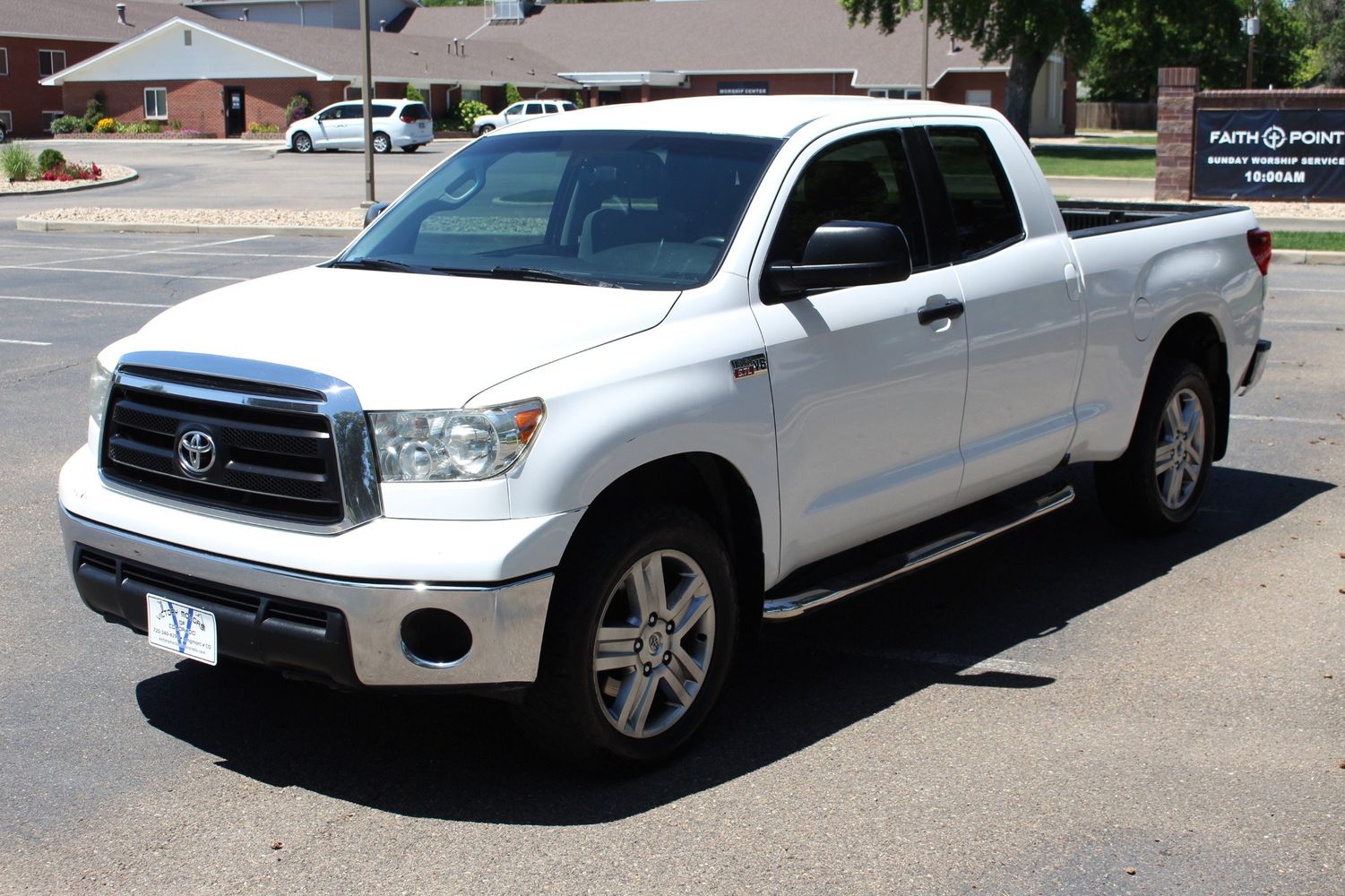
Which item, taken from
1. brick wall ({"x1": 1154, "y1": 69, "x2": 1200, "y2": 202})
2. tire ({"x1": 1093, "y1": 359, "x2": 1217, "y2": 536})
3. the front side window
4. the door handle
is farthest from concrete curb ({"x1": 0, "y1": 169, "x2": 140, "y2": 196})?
the door handle

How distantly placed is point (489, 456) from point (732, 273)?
1.18 meters

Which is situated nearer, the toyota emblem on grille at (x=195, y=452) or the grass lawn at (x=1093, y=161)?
the toyota emblem on grille at (x=195, y=452)

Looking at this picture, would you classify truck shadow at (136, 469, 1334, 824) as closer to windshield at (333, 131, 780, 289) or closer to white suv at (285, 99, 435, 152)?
windshield at (333, 131, 780, 289)

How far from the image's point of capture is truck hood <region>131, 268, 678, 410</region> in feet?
13.6

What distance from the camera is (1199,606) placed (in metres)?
6.30

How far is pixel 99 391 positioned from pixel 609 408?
168 cm

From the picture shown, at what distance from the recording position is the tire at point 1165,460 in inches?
274

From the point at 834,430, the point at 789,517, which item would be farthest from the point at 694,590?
the point at 834,430

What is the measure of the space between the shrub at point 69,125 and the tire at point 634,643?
66.1 metres

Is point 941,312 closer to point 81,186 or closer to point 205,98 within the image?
point 81,186

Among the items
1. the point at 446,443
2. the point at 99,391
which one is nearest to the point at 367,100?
the point at 99,391

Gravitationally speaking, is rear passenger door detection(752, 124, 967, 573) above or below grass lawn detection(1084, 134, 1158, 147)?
below

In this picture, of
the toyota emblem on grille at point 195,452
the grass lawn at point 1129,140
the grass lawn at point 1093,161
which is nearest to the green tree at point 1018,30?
the grass lawn at point 1093,161

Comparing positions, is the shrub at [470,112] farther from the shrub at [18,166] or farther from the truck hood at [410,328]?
the truck hood at [410,328]
